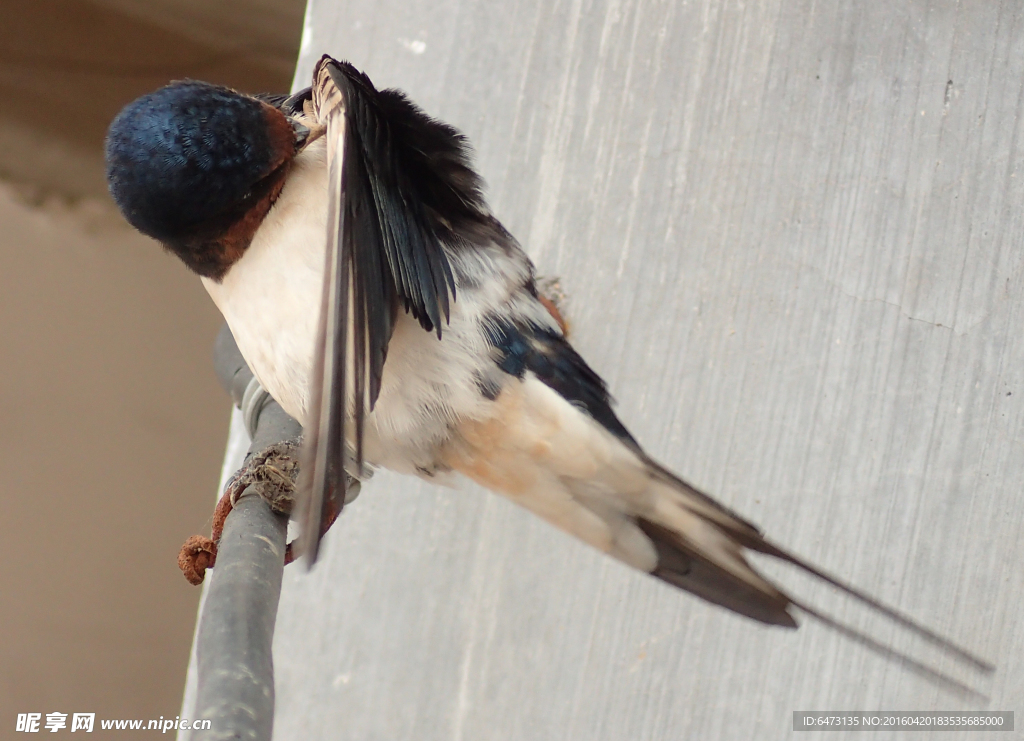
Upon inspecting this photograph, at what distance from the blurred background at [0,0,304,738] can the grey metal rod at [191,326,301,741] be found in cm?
121

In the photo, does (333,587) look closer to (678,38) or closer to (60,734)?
(678,38)

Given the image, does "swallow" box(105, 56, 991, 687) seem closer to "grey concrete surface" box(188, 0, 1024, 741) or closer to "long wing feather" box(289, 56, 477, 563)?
"long wing feather" box(289, 56, 477, 563)

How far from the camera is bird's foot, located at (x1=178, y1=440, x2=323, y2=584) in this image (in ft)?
2.54

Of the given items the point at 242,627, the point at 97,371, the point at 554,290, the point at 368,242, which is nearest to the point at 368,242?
the point at 368,242

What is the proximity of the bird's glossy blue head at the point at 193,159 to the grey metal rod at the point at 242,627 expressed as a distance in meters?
0.24

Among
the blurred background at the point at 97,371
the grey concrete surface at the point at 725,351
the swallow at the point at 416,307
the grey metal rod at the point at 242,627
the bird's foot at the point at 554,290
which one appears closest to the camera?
the grey metal rod at the point at 242,627

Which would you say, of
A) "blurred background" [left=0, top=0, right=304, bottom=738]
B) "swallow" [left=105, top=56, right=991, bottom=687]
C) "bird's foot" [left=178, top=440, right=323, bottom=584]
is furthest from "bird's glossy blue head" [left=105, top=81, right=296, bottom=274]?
"blurred background" [left=0, top=0, right=304, bottom=738]

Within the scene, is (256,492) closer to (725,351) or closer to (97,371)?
(725,351)

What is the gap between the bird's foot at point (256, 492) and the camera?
0.77m

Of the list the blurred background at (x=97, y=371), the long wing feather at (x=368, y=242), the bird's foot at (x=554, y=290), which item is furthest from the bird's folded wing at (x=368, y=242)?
the blurred background at (x=97, y=371)

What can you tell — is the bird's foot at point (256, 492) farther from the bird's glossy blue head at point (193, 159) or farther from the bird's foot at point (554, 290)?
the bird's foot at point (554, 290)

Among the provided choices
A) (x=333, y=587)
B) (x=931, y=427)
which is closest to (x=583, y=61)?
(x=931, y=427)

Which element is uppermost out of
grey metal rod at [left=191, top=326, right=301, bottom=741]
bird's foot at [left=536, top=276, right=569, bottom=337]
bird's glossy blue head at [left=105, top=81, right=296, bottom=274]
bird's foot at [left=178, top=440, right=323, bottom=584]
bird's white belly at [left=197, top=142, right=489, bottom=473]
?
bird's foot at [left=536, top=276, right=569, bottom=337]

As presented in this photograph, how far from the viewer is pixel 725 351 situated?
45.4 inches
